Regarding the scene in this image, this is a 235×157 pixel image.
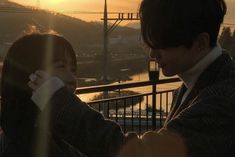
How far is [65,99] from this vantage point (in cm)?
132

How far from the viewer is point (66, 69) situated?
1.79 metres

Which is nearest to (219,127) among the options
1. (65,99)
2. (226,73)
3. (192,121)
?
(192,121)

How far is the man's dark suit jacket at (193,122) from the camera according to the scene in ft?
4.06

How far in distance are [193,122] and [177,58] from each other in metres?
0.21

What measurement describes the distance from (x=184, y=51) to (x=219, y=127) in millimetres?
246

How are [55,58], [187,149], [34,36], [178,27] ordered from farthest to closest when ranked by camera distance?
1. [34,36]
2. [55,58]
3. [178,27]
4. [187,149]

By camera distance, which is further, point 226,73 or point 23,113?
point 23,113

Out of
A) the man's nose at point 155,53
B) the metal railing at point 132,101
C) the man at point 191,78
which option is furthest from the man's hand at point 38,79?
the metal railing at point 132,101

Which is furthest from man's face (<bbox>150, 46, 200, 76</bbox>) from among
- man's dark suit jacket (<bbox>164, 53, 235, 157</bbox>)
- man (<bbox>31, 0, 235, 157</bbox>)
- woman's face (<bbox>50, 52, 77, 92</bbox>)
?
woman's face (<bbox>50, 52, 77, 92</bbox>)

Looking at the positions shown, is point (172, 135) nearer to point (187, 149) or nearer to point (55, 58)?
point (187, 149)

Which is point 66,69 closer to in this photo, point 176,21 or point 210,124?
point 176,21

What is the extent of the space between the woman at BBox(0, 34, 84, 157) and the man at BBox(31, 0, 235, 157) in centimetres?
60

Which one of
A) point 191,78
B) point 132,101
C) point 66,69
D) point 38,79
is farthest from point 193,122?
point 132,101

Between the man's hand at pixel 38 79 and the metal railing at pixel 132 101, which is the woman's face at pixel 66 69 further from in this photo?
the metal railing at pixel 132 101
